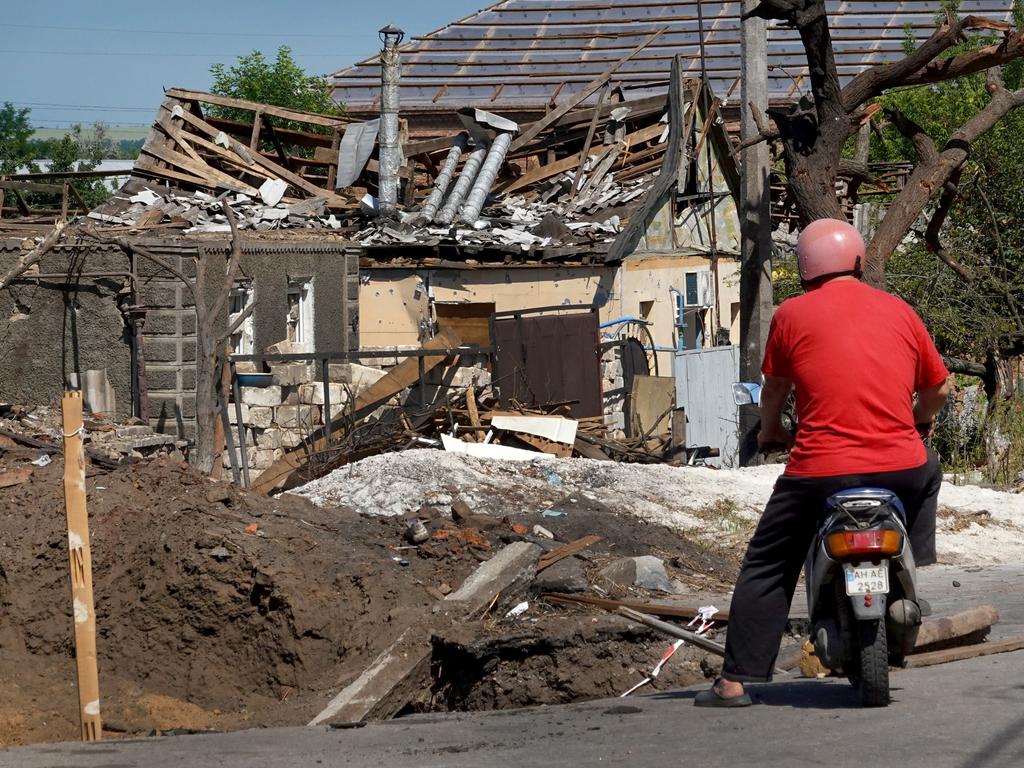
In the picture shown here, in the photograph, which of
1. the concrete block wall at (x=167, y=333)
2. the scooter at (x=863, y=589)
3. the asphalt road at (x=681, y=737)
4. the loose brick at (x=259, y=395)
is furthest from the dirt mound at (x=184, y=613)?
the concrete block wall at (x=167, y=333)

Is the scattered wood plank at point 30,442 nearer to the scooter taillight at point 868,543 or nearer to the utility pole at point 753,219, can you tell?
the utility pole at point 753,219

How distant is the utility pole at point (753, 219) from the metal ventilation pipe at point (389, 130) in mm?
9825

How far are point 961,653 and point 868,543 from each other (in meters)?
1.57

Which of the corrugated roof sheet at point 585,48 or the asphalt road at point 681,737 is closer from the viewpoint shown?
the asphalt road at point 681,737

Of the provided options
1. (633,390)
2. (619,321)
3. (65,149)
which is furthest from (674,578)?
(65,149)

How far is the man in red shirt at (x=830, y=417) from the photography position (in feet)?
14.8

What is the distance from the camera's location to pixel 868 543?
4305mm

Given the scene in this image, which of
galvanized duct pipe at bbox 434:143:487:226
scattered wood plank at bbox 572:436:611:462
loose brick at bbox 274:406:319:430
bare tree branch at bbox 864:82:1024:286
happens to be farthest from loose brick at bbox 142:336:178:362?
bare tree branch at bbox 864:82:1024:286

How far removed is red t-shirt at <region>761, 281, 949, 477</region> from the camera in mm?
4492

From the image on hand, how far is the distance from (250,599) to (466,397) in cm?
937

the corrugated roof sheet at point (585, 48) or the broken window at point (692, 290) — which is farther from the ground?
the corrugated roof sheet at point (585, 48)

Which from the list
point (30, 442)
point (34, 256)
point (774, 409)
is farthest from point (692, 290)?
point (774, 409)

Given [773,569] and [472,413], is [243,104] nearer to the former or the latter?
[472,413]

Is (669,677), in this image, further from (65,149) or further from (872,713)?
(65,149)
